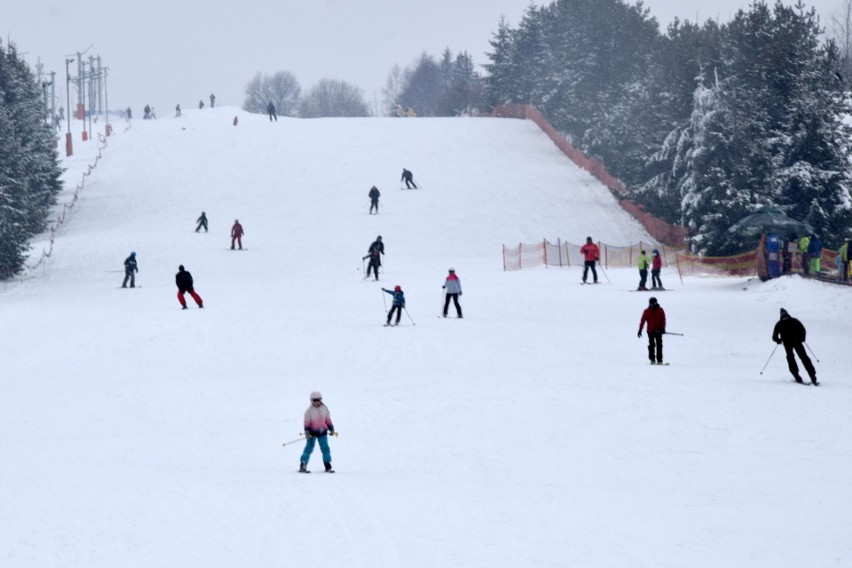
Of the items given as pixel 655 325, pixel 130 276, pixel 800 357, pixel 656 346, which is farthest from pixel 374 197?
pixel 800 357

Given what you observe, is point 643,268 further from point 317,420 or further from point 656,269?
point 317,420

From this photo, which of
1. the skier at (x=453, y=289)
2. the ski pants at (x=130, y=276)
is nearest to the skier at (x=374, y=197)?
the ski pants at (x=130, y=276)

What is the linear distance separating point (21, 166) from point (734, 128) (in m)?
28.1

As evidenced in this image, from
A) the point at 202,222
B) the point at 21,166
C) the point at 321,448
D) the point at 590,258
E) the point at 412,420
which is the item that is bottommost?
the point at 412,420

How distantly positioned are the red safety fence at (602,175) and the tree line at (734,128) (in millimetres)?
873

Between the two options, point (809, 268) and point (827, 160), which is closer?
point (809, 268)

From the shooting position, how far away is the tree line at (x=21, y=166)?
40281 mm

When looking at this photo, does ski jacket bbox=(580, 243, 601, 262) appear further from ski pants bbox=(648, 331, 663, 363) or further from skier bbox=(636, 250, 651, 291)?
ski pants bbox=(648, 331, 663, 363)

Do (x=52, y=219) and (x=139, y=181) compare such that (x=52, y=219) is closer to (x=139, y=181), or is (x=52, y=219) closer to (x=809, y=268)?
(x=139, y=181)

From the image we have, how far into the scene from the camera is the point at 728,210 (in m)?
39.4

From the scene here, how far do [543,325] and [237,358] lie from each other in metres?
7.63

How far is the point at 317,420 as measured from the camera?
45.2 ft

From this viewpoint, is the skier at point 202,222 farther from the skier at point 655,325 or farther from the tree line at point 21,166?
the skier at point 655,325

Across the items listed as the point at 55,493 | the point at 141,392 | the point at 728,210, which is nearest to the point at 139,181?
the point at 728,210
